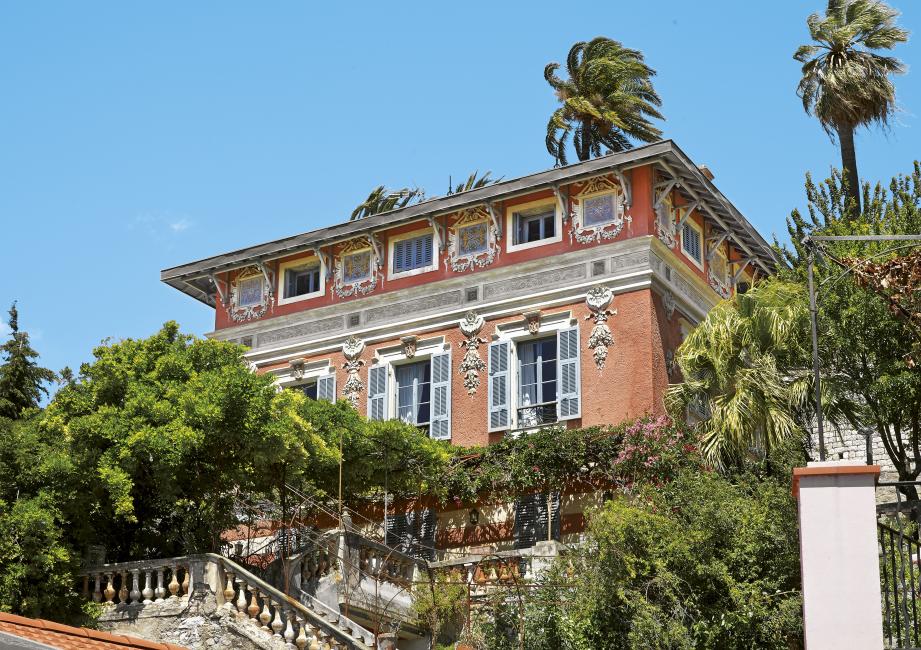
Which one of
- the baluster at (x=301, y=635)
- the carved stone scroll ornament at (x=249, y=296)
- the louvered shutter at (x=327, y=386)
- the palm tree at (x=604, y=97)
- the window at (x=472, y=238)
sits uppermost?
the palm tree at (x=604, y=97)

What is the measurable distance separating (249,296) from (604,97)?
40.0ft

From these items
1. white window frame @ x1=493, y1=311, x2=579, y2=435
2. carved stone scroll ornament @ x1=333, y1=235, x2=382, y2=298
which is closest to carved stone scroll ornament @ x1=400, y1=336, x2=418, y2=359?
carved stone scroll ornament @ x1=333, y1=235, x2=382, y2=298

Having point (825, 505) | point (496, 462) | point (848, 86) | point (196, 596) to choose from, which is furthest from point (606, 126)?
point (825, 505)

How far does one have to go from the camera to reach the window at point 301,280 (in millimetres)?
→ 29500

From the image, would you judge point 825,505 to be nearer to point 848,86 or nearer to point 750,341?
point 750,341

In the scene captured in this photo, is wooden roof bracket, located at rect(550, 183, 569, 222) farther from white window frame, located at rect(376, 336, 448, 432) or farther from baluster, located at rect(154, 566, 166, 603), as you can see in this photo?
baluster, located at rect(154, 566, 166, 603)

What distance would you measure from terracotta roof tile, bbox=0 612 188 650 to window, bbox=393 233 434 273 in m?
15.4

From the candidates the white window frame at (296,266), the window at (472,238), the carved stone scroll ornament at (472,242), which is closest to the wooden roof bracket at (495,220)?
the carved stone scroll ornament at (472,242)

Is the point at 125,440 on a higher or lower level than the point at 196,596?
higher

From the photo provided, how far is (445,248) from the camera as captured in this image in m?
27.7

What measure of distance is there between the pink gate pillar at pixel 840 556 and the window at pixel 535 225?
699 inches

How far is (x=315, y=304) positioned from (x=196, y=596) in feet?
37.1

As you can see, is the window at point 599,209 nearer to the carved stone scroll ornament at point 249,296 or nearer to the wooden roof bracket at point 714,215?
the wooden roof bracket at point 714,215

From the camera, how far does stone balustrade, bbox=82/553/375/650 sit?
58.5 feet
